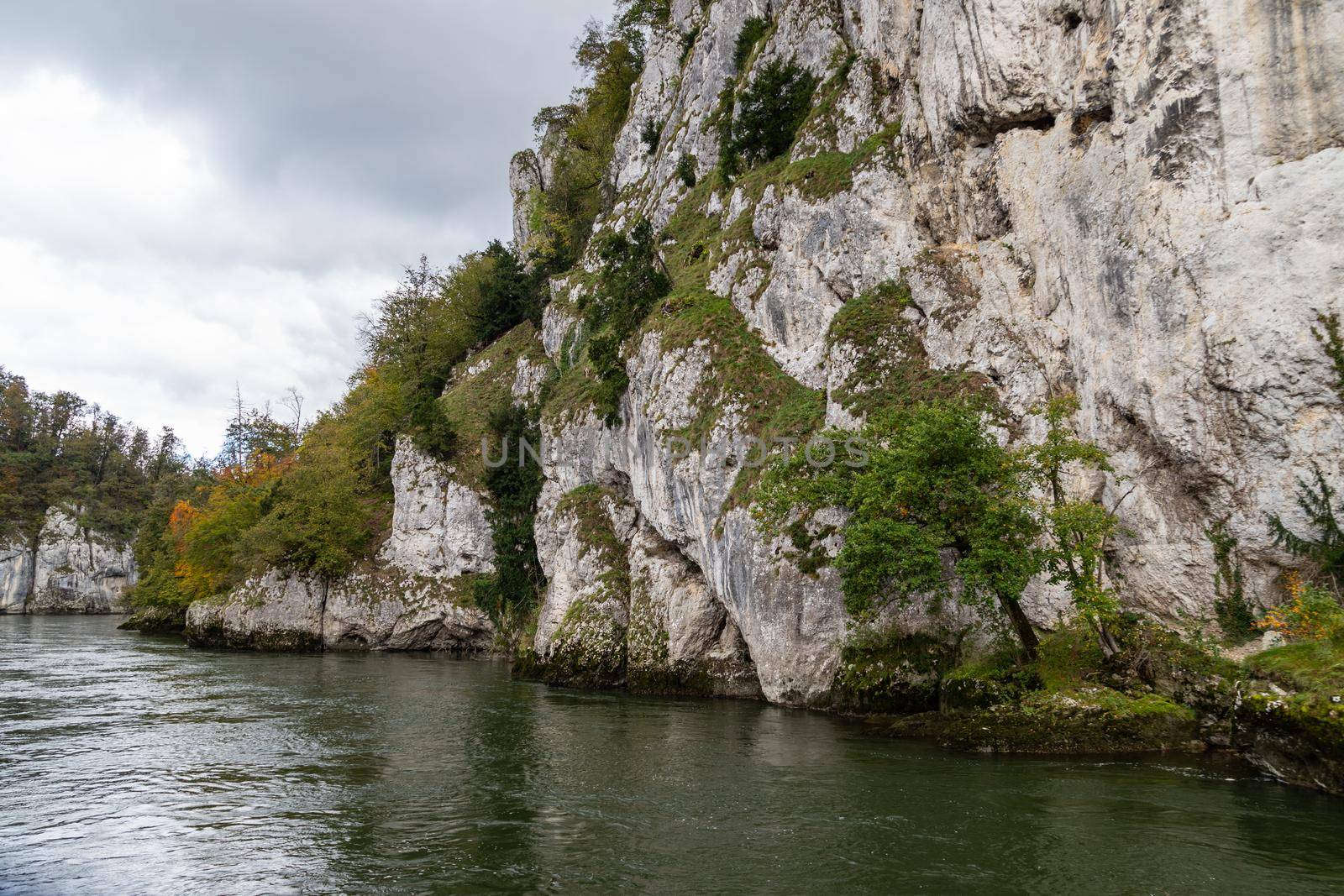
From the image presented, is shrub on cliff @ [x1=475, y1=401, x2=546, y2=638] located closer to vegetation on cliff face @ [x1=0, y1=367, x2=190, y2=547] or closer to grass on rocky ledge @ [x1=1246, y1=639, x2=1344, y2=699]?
grass on rocky ledge @ [x1=1246, y1=639, x2=1344, y2=699]

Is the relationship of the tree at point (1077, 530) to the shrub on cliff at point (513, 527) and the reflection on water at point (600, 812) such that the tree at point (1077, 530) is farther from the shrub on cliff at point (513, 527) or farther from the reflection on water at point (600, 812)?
the shrub on cliff at point (513, 527)

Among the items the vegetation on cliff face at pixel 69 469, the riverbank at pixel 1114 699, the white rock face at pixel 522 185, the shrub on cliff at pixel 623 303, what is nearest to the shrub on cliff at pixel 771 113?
the shrub on cliff at pixel 623 303

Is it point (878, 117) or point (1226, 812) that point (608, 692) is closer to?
point (1226, 812)

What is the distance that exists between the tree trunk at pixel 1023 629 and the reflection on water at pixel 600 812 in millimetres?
3422

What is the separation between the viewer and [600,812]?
11.2 metres

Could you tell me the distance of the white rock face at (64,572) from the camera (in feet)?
268

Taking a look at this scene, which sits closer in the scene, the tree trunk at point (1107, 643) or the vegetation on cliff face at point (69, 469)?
the tree trunk at point (1107, 643)

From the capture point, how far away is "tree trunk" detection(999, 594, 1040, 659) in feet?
55.0

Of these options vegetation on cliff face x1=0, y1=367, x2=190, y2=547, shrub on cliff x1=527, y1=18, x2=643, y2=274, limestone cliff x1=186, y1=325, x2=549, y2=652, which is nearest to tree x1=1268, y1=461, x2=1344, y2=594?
limestone cliff x1=186, y1=325, x2=549, y2=652

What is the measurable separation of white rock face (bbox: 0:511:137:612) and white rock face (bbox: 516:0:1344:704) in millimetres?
82060

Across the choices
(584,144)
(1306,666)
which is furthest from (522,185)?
(1306,666)

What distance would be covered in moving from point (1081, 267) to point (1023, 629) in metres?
9.25

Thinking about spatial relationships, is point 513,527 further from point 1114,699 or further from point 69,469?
point 69,469

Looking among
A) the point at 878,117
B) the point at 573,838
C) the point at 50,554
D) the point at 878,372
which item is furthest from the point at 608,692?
the point at 50,554
